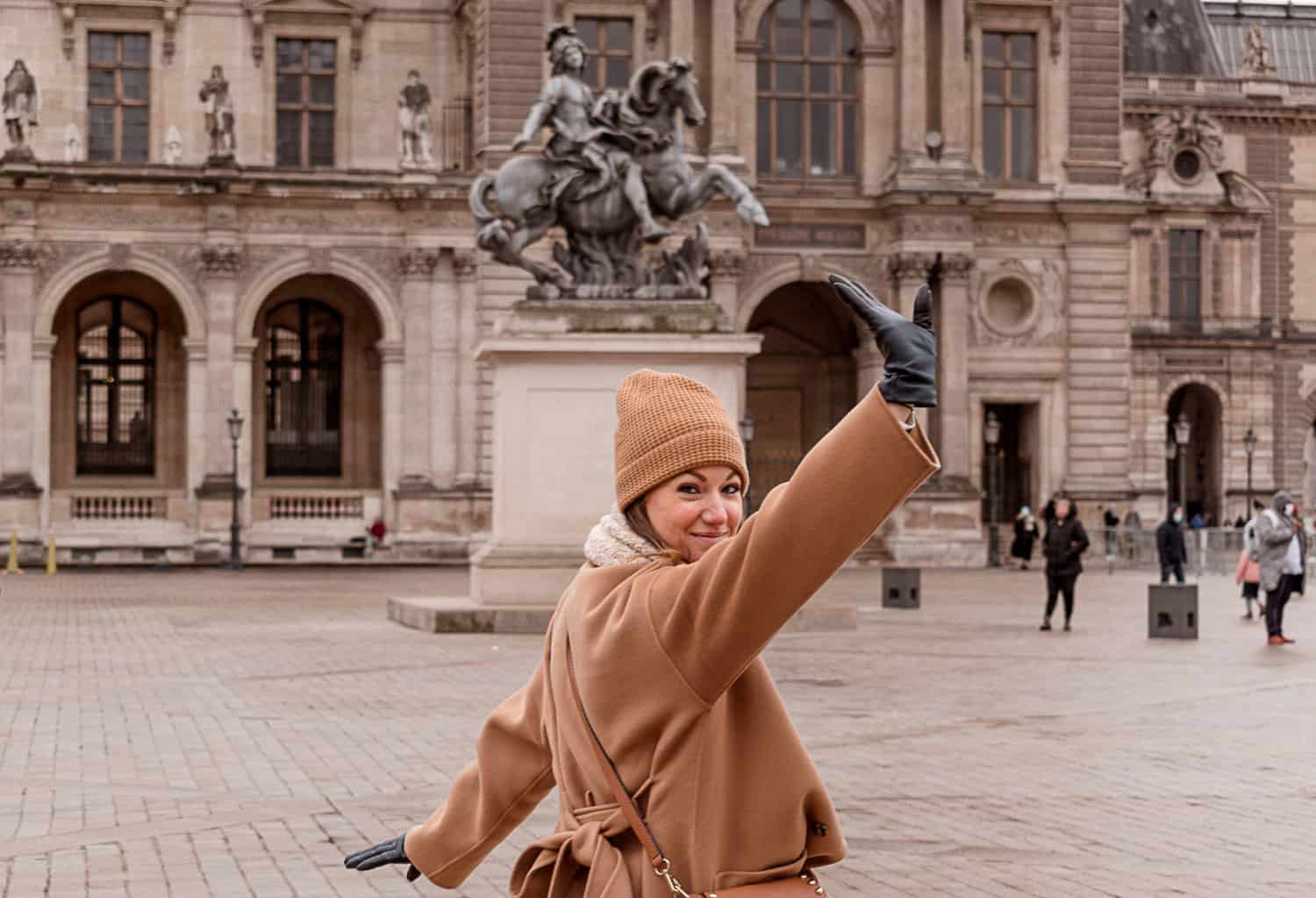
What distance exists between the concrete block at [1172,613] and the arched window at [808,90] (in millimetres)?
27442

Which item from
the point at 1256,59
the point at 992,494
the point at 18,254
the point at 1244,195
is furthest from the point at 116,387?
the point at 1256,59

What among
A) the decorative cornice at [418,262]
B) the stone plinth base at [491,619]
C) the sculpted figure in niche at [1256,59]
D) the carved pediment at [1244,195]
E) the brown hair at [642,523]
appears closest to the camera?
the brown hair at [642,523]

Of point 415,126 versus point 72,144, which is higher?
point 415,126

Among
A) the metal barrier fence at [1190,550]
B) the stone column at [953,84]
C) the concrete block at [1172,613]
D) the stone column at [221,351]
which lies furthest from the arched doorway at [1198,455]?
the concrete block at [1172,613]

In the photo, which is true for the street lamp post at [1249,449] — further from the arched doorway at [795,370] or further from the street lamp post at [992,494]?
the street lamp post at [992,494]

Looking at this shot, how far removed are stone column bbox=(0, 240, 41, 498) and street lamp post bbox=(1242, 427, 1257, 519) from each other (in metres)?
39.9

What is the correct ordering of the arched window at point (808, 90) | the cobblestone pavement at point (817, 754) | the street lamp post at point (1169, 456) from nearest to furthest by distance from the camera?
1. the cobblestone pavement at point (817, 754)
2. the arched window at point (808, 90)
3. the street lamp post at point (1169, 456)

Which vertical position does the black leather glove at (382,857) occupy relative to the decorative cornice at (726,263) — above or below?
below

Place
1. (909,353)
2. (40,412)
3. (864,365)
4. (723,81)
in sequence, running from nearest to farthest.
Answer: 1. (909,353)
2. (40,412)
3. (723,81)
4. (864,365)

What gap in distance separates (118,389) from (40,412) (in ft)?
13.9

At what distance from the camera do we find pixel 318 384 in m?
53.1

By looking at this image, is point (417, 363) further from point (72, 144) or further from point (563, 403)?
point (563, 403)

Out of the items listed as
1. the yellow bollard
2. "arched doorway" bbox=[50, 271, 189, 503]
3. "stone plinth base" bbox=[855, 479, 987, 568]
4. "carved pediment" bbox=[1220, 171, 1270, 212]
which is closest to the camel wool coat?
the yellow bollard

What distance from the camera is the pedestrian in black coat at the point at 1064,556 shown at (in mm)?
25578
